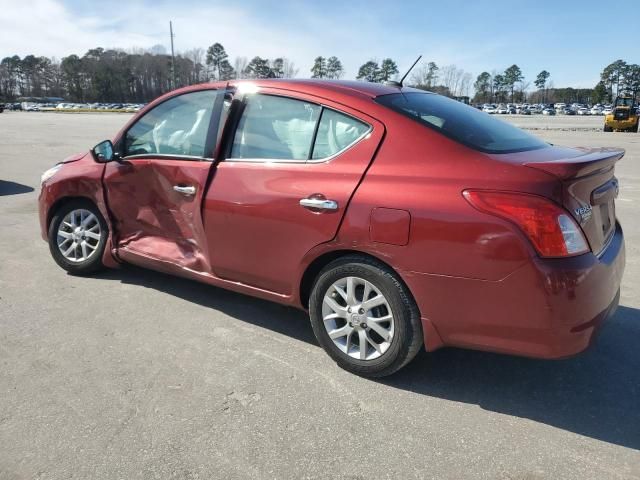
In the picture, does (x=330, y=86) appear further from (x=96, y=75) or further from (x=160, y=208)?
(x=96, y=75)

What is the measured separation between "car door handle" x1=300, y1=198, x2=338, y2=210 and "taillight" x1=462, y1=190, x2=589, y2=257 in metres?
0.88

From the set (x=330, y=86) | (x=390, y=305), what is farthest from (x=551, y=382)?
(x=330, y=86)

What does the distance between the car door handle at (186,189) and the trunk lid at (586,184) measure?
214cm

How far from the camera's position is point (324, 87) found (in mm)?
3254

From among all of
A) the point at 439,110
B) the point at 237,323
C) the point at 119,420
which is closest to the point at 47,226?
the point at 237,323

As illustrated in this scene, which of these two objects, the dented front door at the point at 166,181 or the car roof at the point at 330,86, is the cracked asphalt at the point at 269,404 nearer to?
the dented front door at the point at 166,181

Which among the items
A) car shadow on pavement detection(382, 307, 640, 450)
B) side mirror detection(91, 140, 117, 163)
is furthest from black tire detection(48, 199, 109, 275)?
car shadow on pavement detection(382, 307, 640, 450)

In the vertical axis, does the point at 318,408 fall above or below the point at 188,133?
below

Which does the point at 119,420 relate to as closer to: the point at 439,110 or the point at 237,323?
the point at 237,323

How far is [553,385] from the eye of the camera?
117 inches

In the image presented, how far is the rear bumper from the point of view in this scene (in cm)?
238

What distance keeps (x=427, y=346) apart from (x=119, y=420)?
5.39 ft

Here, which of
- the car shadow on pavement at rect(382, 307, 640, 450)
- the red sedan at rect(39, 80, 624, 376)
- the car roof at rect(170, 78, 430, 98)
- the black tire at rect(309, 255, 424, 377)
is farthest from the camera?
the car roof at rect(170, 78, 430, 98)

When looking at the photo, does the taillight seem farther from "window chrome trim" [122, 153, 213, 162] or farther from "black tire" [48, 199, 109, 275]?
"black tire" [48, 199, 109, 275]
